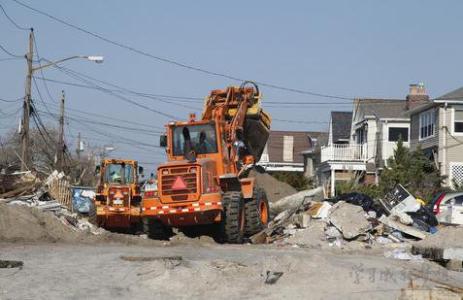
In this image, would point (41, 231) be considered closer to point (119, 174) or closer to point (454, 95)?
point (119, 174)

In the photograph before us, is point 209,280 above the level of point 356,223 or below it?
below

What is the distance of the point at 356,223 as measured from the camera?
2100 centimetres

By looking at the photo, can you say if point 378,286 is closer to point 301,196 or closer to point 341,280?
point 341,280

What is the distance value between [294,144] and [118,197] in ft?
191

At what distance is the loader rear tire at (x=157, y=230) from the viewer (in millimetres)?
21984

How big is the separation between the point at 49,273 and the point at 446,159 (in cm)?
3361

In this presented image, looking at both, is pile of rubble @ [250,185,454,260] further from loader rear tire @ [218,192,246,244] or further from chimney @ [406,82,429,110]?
chimney @ [406,82,429,110]

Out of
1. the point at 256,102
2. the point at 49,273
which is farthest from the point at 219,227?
the point at 49,273

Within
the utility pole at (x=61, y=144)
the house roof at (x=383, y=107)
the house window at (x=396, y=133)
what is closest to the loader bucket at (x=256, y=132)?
the utility pole at (x=61, y=144)

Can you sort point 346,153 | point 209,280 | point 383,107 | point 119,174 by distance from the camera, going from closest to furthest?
point 209,280 < point 119,174 < point 346,153 < point 383,107

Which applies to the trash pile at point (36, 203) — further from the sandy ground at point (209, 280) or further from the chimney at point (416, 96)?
the chimney at point (416, 96)

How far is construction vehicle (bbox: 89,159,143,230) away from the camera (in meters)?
24.8

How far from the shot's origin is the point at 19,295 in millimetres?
10234

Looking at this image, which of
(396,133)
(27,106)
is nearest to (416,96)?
(396,133)
